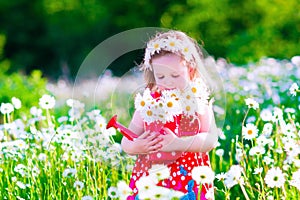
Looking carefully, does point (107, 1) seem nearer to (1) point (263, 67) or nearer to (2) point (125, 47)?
(1) point (263, 67)

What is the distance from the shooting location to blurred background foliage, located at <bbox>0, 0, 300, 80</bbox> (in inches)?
503

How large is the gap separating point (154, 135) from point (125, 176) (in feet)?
3.27

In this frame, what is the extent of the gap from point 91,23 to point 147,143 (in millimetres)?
12024

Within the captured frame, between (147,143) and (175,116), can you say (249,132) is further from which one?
(147,143)

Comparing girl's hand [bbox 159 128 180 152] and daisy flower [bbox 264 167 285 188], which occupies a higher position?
girl's hand [bbox 159 128 180 152]

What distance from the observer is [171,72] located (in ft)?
8.73

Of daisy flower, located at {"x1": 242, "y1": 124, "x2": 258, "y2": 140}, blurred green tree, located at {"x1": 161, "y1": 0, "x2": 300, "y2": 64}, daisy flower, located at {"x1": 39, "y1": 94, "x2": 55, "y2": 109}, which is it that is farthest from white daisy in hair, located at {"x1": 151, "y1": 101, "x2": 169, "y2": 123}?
blurred green tree, located at {"x1": 161, "y1": 0, "x2": 300, "y2": 64}

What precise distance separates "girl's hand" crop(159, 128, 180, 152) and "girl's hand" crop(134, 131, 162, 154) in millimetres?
16

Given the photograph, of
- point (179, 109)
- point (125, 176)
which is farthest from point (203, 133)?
point (125, 176)

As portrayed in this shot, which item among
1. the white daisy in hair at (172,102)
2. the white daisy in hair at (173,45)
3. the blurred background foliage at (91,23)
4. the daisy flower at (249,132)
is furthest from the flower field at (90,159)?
the blurred background foliage at (91,23)

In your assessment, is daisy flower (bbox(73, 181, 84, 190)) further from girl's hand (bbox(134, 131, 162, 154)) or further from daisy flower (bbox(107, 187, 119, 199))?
girl's hand (bbox(134, 131, 162, 154))

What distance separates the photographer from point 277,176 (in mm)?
2420

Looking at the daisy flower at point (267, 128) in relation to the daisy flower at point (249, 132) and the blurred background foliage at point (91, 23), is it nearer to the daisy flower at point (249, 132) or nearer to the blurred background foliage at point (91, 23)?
the daisy flower at point (249, 132)

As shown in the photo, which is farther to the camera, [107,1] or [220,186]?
[107,1]
